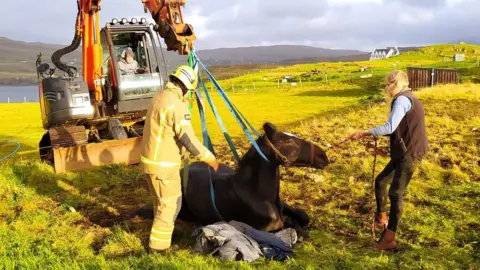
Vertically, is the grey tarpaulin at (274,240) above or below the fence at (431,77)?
below

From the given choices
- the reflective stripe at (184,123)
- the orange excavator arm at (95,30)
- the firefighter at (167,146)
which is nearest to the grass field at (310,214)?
the firefighter at (167,146)

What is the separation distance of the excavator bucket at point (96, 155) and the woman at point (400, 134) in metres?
6.27

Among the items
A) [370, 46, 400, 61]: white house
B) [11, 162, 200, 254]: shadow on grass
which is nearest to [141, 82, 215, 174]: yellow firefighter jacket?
[11, 162, 200, 254]: shadow on grass

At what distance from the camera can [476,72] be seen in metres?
35.4

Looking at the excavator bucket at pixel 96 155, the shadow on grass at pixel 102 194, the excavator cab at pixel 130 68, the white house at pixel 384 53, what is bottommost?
the shadow on grass at pixel 102 194

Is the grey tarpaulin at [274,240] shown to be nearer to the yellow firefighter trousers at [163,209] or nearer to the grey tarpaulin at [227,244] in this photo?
the grey tarpaulin at [227,244]

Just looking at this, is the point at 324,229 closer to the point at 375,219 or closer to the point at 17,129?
the point at 375,219

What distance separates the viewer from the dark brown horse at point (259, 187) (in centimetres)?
570

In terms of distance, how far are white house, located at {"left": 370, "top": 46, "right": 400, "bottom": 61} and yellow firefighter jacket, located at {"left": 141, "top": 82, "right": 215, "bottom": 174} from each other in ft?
446

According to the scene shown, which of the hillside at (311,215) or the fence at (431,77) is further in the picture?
the fence at (431,77)

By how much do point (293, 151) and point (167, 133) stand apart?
1.65 meters

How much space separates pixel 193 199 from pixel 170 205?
0.95 m

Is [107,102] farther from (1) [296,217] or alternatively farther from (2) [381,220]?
(2) [381,220]

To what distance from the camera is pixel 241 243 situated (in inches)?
200
